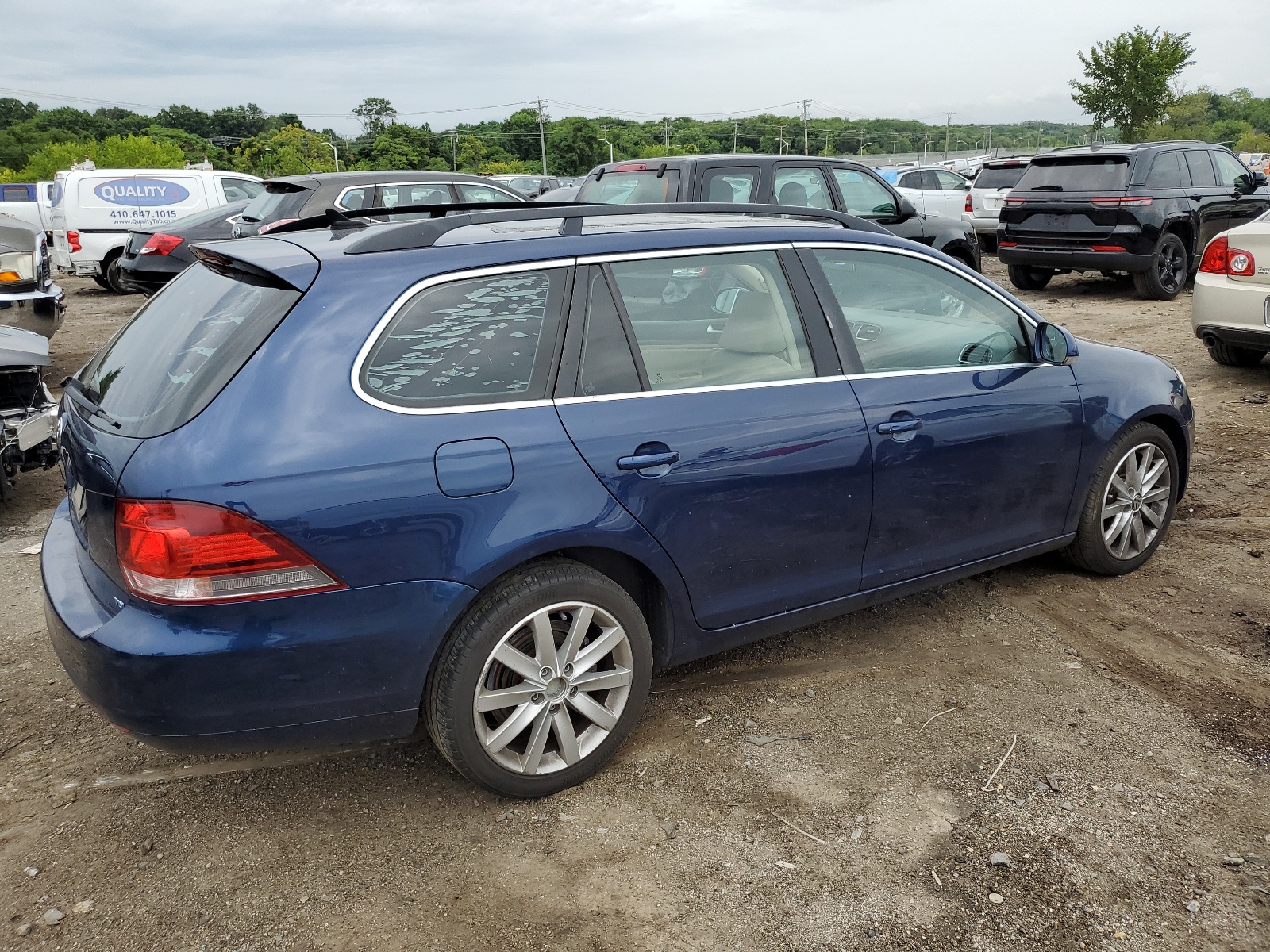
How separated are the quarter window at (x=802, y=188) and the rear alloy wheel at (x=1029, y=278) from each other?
5.32m

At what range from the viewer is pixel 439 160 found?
356ft

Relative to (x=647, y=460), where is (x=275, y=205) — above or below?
above

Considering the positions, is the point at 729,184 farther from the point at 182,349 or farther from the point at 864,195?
the point at 182,349

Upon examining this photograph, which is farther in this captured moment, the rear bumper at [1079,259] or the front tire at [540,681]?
the rear bumper at [1079,259]

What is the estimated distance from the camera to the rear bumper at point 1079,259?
1234 centimetres

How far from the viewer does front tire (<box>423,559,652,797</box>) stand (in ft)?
9.46

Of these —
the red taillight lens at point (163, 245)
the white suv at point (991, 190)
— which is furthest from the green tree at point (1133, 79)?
the red taillight lens at point (163, 245)

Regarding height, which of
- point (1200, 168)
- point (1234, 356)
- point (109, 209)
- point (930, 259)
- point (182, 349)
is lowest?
point (1234, 356)

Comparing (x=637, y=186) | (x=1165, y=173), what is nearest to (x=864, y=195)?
(x=637, y=186)

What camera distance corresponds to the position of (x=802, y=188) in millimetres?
9578

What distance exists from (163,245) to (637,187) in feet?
22.3

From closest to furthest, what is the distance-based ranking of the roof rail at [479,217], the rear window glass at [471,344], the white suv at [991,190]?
the rear window glass at [471,344]
the roof rail at [479,217]
the white suv at [991,190]

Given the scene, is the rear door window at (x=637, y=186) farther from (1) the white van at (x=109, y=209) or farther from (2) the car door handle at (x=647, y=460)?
(1) the white van at (x=109, y=209)

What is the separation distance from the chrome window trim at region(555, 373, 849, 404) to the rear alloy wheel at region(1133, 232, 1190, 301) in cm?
1061
